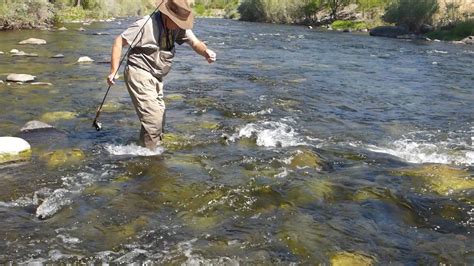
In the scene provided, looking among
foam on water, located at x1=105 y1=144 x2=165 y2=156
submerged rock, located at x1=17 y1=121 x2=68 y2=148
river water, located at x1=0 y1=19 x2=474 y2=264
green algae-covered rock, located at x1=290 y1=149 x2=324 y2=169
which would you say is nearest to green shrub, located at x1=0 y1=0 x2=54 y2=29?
river water, located at x1=0 y1=19 x2=474 y2=264

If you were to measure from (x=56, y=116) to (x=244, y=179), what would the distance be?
4.69m

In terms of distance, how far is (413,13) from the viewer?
4384 centimetres

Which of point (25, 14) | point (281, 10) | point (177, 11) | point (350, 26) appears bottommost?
point (350, 26)

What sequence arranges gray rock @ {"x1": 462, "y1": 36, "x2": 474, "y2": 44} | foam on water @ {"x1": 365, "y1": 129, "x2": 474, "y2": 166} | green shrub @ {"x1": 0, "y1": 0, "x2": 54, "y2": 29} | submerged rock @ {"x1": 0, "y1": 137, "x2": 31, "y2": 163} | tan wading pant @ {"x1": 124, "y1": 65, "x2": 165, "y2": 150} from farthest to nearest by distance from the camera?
gray rock @ {"x1": 462, "y1": 36, "x2": 474, "y2": 44} → green shrub @ {"x1": 0, "y1": 0, "x2": 54, "y2": 29} → foam on water @ {"x1": 365, "y1": 129, "x2": 474, "y2": 166} → tan wading pant @ {"x1": 124, "y1": 65, "x2": 165, "y2": 150} → submerged rock @ {"x1": 0, "y1": 137, "x2": 31, "y2": 163}

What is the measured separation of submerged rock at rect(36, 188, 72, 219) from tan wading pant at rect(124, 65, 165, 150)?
5.37 ft

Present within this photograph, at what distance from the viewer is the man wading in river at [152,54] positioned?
247 inches

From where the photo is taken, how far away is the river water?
4559 mm

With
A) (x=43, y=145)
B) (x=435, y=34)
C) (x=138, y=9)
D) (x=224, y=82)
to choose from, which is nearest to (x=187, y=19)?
(x=43, y=145)

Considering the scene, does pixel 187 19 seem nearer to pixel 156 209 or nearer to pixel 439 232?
pixel 156 209

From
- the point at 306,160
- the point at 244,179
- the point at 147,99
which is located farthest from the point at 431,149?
the point at 147,99

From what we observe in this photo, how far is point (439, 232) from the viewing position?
496 centimetres

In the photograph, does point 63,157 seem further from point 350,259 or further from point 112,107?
point 350,259

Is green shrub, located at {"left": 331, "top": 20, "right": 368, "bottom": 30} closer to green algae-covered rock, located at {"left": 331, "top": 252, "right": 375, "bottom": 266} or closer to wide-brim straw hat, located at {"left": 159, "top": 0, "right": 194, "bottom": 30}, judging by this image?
wide-brim straw hat, located at {"left": 159, "top": 0, "right": 194, "bottom": 30}

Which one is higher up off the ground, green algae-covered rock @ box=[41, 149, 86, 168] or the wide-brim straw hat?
the wide-brim straw hat
